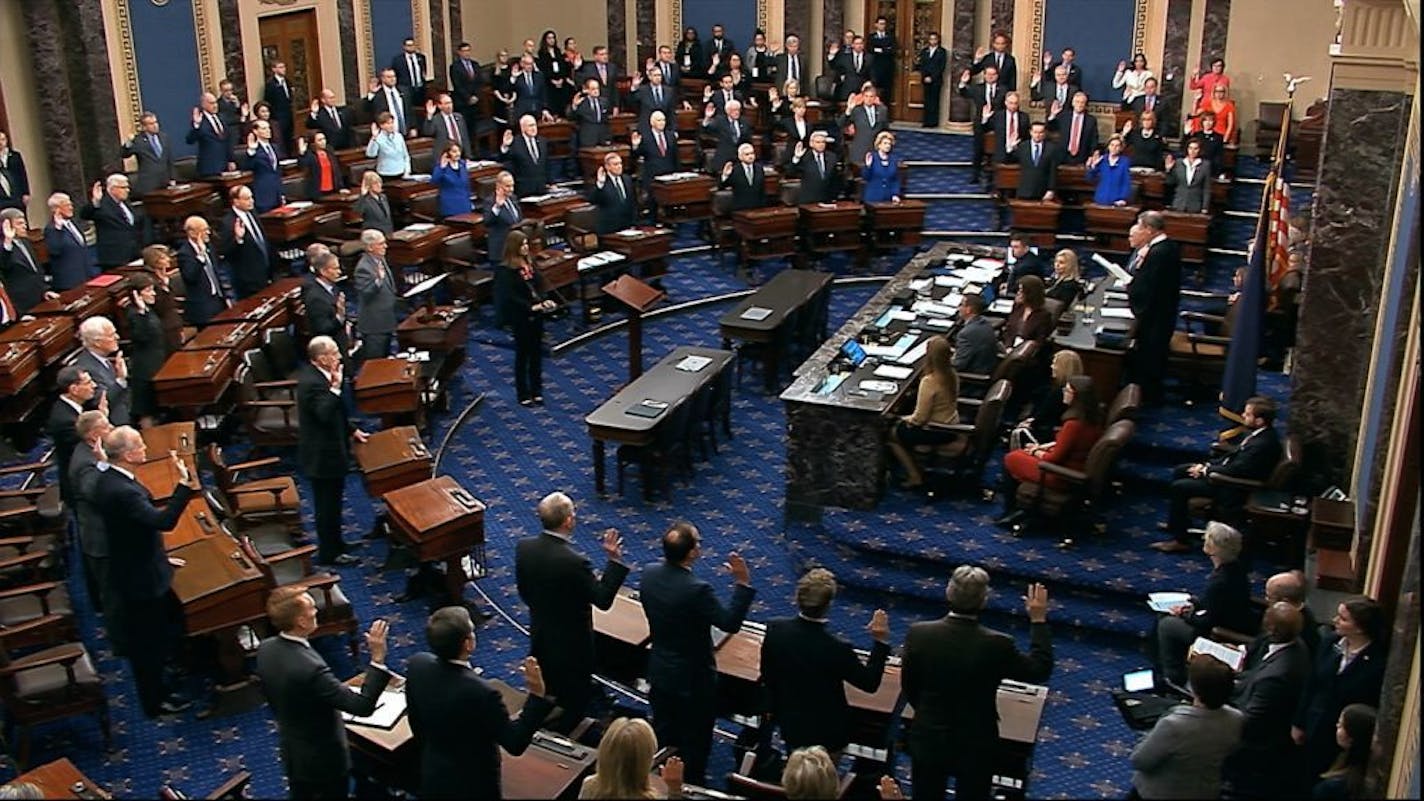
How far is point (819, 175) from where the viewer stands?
633 inches

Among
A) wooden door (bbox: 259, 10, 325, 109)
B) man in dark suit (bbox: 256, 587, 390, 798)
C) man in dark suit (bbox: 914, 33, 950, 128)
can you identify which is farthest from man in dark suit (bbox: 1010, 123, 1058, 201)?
man in dark suit (bbox: 256, 587, 390, 798)

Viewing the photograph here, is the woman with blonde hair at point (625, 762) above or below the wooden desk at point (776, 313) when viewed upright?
above

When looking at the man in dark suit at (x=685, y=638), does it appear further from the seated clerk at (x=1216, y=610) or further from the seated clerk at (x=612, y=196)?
the seated clerk at (x=612, y=196)

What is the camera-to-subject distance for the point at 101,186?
1369 cm

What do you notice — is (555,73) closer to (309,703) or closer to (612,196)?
(612,196)

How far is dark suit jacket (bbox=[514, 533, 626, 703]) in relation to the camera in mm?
7031

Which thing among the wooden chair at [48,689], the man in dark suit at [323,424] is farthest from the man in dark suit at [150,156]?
the wooden chair at [48,689]

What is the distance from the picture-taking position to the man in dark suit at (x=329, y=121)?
57.9 feet

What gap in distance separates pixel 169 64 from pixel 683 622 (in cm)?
1271

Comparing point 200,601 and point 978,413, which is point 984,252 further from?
point 200,601

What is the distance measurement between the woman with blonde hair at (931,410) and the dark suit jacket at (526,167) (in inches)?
296

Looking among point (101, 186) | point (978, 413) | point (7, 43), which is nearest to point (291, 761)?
point (978, 413)

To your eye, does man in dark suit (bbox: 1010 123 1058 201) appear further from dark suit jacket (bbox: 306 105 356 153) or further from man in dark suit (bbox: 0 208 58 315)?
man in dark suit (bbox: 0 208 58 315)

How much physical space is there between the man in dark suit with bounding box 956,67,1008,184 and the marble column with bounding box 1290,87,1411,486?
914 cm
